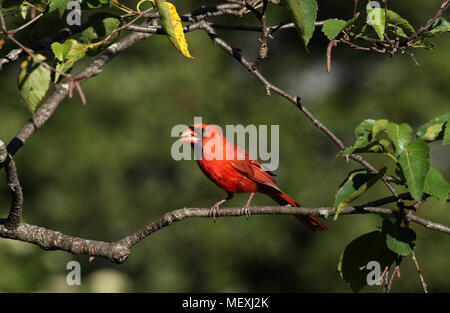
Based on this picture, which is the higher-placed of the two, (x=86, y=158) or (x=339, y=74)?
(x=339, y=74)

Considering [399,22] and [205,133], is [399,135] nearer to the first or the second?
[399,22]

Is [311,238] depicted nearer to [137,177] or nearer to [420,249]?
[420,249]

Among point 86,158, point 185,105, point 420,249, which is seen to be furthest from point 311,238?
point 86,158

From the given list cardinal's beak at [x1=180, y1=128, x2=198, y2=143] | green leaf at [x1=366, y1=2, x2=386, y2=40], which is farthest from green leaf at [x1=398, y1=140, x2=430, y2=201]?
cardinal's beak at [x1=180, y1=128, x2=198, y2=143]

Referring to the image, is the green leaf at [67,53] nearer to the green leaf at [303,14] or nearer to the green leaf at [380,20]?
the green leaf at [303,14]

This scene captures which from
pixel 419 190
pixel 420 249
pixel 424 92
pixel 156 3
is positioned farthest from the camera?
pixel 424 92

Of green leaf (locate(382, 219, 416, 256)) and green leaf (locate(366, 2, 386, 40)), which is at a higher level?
green leaf (locate(366, 2, 386, 40))

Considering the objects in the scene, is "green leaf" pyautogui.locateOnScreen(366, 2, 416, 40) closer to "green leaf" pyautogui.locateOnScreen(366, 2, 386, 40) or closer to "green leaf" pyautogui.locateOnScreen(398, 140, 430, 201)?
"green leaf" pyautogui.locateOnScreen(366, 2, 386, 40)

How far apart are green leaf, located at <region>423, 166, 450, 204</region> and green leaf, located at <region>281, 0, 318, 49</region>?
555mm

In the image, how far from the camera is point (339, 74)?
8688 mm

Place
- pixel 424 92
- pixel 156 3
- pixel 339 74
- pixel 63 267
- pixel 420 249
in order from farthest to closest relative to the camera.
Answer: pixel 339 74 < pixel 424 92 < pixel 420 249 < pixel 63 267 < pixel 156 3

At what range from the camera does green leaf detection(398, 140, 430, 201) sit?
183 cm

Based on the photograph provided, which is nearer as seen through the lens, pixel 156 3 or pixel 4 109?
pixel 156 3

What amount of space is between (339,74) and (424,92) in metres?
1.22
